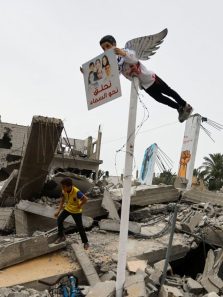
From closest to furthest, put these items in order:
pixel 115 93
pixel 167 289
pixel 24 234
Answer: pixel 115 93, pixel 167 289, pixel 24 234

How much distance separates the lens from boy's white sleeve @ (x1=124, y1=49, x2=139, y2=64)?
5.46m

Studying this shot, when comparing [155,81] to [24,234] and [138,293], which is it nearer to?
[138,293]

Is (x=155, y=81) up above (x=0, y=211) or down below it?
above

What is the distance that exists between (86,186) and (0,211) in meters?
2.34

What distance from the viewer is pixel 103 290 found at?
5797 mm

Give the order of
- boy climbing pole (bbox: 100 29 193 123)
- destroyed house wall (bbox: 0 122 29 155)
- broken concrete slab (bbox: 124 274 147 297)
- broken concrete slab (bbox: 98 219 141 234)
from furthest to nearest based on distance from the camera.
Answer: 1. destroyed house wall (bbox: 0 122 29 155)
2. broken concrete slab (bbox: 98 219 141 234)
3. broken concrete slab (bbox: 124 274 147 297)
4. boy climbing pole (bbox: 100 29 193 123)

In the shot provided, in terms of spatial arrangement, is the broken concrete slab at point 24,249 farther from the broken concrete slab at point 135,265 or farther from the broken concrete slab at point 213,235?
the broken concrete slab at point 213,235

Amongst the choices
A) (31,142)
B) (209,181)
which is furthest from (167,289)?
(209,181)

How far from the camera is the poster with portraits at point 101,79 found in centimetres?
523

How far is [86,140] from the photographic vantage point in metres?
30.7

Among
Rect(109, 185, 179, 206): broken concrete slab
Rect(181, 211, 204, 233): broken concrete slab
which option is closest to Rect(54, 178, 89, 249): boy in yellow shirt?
Rect(181, 211, 204, 233): broken concrete slab

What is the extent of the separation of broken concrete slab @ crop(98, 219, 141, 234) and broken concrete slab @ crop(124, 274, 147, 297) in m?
3.44

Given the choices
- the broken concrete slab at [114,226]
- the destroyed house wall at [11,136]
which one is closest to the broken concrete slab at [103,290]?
the broken concrete slab at [114,226]

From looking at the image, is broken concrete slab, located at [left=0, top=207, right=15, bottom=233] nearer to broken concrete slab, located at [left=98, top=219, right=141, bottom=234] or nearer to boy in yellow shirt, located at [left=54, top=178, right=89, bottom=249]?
broken concrete slab, located at [left=98, top=219, right=141, bottom=234]
